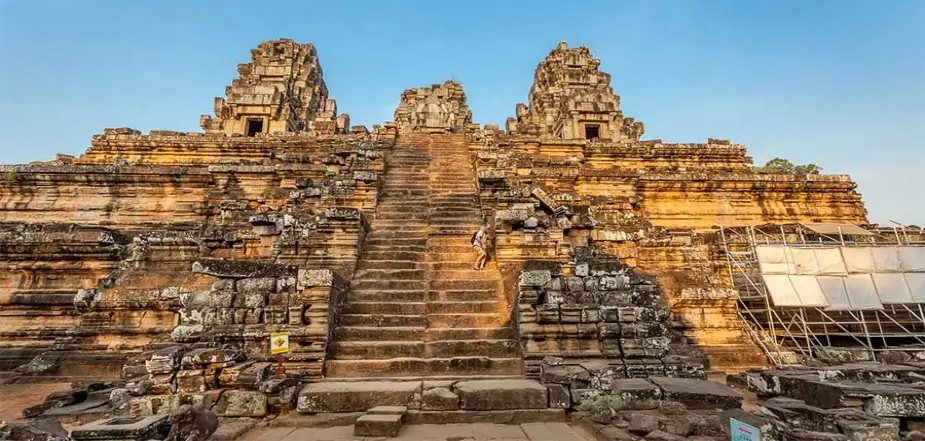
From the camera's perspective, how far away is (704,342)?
26.3ft

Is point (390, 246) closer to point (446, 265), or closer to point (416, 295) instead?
point (446, 265)

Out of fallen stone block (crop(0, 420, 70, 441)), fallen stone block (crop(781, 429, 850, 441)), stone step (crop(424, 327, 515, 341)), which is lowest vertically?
fallen stone block (crop(781, 429, 850, 441))

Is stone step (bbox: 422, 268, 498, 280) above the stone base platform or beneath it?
above

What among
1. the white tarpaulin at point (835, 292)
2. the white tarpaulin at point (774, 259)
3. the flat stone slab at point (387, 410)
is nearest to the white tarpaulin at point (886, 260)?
the white tarpaulin at point (835, 292)

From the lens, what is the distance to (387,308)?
662 centimetres

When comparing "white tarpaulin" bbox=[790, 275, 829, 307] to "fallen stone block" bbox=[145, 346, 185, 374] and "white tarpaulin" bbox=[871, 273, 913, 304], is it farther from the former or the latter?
"fallen stone block" bbox=[145, 346, 185, 374]

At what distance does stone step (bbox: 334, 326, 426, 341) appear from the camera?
6.07 metres

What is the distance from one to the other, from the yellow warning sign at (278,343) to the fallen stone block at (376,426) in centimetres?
152

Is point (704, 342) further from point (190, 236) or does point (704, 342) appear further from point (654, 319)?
point (190, 236)

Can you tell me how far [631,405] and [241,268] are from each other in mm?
5295

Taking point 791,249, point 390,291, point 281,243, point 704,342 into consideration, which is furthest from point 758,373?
point 281,243

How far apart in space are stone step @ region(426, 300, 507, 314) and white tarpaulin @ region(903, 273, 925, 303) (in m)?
9.21

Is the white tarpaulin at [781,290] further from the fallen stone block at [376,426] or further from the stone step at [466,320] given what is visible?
the fallen stone block at [376,426]

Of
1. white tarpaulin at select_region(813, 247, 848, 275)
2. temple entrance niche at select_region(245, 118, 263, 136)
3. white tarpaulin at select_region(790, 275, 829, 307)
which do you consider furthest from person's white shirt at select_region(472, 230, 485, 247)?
temple entrance niche at select_region(245, 118, 263, 136)
